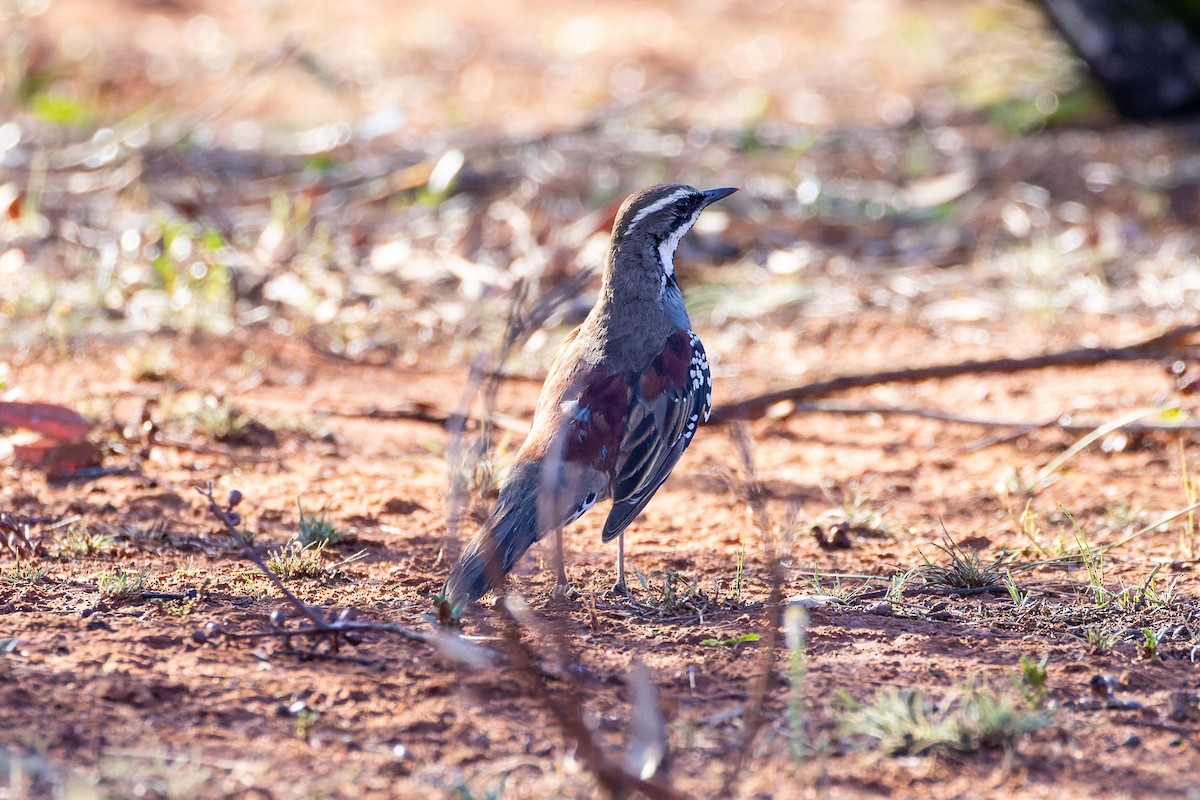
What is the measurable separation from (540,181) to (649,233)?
4658 mm

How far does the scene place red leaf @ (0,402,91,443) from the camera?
554 cm

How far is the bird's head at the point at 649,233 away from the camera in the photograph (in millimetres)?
5434

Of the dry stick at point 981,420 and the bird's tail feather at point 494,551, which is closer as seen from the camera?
the bird's tail feather at point 494,551

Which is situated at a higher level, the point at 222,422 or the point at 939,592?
the point at 222,422

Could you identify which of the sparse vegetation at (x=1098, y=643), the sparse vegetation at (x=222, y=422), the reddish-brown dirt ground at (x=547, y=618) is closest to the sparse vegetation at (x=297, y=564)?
the reddish-brown dirt ground at (x=547, y=618)

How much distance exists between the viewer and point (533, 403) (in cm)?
711

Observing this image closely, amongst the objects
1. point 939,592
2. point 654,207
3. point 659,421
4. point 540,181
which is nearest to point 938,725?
point 939,592

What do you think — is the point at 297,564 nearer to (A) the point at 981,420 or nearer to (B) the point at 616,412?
(B) the point at 616,412

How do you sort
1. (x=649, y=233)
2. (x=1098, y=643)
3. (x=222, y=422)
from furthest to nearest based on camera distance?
(x=222, y=422), (x=649, y=233), (x=1098, y=643)

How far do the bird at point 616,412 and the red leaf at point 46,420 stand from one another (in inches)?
81.0

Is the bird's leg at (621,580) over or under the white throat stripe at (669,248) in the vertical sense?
under

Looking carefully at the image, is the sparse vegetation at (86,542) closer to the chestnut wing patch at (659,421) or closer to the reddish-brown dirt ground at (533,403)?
the reddish-brown dirt ground at (533,403)

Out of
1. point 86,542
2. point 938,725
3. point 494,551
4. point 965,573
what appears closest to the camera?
point 938,725

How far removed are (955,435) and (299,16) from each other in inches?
510
